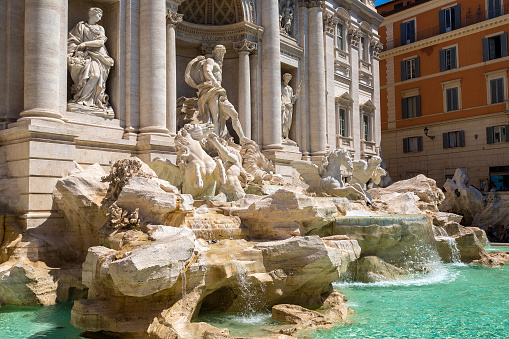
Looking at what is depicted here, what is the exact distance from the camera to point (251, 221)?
954 cm

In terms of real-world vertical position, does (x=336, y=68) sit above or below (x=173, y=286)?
above

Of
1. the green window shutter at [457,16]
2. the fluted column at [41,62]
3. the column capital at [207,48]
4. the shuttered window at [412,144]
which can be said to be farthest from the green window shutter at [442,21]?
the fluted column at [41,62]

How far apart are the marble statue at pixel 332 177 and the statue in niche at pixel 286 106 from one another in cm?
437

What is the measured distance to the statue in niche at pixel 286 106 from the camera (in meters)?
18.9

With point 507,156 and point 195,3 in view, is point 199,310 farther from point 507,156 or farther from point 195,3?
point 507,156

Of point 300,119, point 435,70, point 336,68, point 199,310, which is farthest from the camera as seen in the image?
point 435,70

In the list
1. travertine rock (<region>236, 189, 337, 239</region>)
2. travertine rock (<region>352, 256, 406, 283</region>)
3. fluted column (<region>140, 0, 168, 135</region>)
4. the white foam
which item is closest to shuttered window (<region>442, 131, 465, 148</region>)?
the white foam

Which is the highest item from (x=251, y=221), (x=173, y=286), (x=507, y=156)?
(x=507, y=156)

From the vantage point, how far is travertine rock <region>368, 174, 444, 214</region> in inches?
592

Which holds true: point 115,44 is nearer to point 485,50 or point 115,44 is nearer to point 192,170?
point 192,170

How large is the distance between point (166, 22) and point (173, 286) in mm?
9765

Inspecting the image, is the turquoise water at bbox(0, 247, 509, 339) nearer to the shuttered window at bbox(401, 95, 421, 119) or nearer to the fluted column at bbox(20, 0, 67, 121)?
the fluted column at bbox(20, 0, 67, 121)

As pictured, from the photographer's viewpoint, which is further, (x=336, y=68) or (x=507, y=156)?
(x=507, y=156)

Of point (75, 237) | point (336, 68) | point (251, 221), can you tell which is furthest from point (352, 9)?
point (75, 237)
